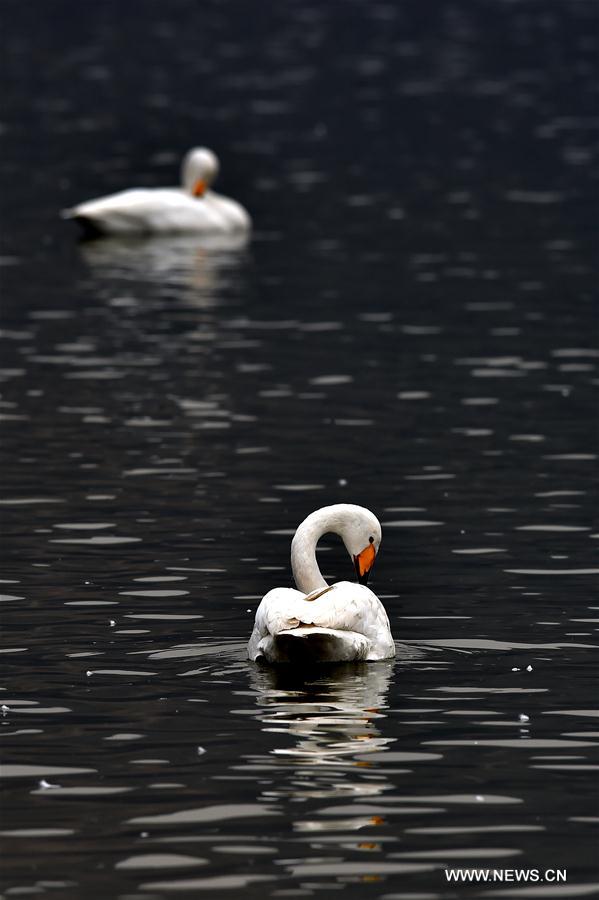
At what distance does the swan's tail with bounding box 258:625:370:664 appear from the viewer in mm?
14922

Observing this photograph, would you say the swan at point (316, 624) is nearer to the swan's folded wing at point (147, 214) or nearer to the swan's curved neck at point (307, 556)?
the swan's curved neck at point (307, 556)

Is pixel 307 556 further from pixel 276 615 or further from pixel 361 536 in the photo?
pixel 276 615

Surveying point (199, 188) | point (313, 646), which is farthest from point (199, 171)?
point (313, 646)

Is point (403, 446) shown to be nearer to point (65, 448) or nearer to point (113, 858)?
point (65, 448)

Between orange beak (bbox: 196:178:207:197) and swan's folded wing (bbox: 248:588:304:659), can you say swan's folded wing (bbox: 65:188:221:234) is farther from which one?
swan's folded wing (bbox: 248:588:304:659)

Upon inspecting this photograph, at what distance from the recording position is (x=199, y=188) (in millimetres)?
45000

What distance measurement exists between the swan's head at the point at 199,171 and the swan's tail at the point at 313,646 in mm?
30066

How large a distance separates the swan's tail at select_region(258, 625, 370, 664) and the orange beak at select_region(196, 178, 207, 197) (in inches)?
1189

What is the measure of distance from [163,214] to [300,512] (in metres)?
22.8

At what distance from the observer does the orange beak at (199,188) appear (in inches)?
1769

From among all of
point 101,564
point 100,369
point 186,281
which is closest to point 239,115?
point 186,281

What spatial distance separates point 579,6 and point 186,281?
71.1 meters

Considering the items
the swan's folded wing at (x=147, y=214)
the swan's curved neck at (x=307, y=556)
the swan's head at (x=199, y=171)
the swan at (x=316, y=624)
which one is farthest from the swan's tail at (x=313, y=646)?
the swan's head at (x=199, y=171)

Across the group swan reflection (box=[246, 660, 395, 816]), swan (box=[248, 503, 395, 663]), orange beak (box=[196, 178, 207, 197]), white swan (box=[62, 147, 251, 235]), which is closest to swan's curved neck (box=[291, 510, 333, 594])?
swan (box=[248, 503, 395, 663])
